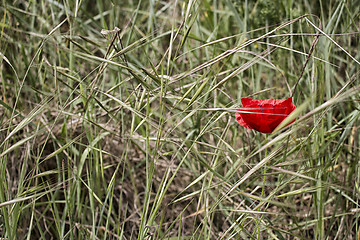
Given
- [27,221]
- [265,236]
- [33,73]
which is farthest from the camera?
[33,73]

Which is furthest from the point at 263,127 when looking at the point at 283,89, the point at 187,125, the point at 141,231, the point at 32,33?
the point at 32,33

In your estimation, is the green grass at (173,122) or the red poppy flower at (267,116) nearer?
the red poppy flower at (267,116)

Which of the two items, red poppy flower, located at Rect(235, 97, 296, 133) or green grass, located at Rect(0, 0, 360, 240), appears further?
green grass, located at Rect(0, 0, 360, 240)

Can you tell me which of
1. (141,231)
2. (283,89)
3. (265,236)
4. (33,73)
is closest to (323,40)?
(283,89)

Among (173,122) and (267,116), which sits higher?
(267,116)

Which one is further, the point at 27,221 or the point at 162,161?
the point at 162,161

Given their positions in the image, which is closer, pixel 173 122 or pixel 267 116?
pixel 267 116

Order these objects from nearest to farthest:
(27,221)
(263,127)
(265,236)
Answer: (263,127) < (265,236) < (27,221)

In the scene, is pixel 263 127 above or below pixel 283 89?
above

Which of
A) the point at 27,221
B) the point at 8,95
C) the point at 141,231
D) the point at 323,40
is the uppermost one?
the point at 323,40

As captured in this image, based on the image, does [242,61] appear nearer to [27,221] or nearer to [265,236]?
[265,236]

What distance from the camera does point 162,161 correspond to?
1352 mm

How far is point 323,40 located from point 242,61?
0.96 ft

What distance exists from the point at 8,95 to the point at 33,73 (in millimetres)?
107
